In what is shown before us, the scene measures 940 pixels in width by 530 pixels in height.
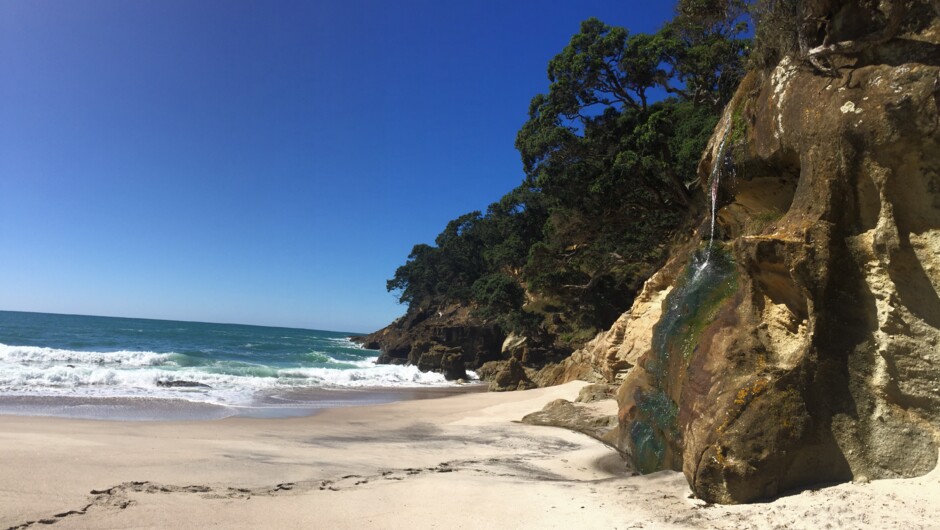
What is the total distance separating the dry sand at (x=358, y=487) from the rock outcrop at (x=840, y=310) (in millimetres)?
326

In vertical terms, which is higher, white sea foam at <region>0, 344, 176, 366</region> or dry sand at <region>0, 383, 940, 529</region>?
dry sand at <region>0, 383, 940, 529</region>

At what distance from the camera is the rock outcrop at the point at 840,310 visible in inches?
166

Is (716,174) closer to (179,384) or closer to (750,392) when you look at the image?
(750,392)

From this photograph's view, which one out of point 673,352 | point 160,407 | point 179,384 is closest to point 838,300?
point 673,352

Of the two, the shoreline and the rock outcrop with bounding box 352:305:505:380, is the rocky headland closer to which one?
the shoreline

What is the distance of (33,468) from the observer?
5883 millimetres

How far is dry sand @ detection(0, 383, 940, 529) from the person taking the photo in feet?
13.7

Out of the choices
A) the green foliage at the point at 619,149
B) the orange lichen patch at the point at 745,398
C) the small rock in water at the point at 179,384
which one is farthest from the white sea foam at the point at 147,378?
the orange lichen patch at the point at 745,398

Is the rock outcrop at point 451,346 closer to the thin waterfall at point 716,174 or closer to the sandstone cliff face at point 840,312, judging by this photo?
the thin waterfall at point 716,174

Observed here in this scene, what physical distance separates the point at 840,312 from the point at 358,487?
16.9 ft

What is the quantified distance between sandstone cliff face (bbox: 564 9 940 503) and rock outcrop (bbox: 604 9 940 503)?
1 cm

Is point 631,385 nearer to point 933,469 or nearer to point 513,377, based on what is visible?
point 933,469

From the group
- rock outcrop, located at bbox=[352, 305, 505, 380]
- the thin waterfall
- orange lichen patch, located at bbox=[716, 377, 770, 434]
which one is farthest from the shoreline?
rock outcrop, located at bbox=[352, 305, 505, 380]

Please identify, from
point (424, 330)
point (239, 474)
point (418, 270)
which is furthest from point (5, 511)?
point (418, 270)
